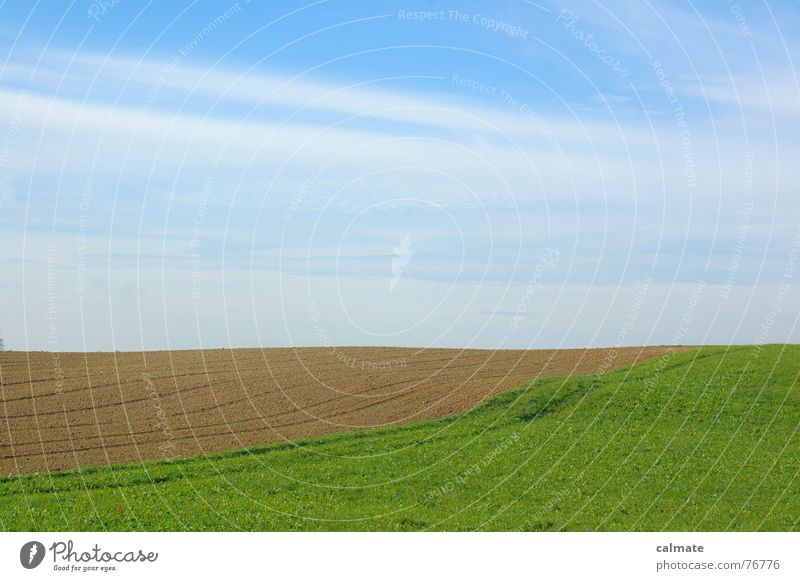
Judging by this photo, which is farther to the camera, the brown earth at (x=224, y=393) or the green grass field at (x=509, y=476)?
the brown earth at (x=224, y=393)

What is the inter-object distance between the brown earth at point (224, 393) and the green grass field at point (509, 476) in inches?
73.8

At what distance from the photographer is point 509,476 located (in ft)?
82.8

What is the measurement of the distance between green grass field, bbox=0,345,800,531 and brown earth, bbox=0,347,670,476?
1.88 metres

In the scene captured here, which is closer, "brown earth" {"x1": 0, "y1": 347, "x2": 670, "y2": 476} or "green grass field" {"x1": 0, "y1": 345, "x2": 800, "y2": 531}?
"green grass field" {"x1": 0, "y1": 345, "x2": 800, "y2": 531}

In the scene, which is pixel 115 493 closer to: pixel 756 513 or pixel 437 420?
pixel 437 420

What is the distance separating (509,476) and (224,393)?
1494cm

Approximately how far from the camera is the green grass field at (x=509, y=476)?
21.7 meters

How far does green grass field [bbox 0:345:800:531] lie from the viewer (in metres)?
21.7

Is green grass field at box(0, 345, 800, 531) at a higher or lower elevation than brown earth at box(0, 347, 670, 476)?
lower

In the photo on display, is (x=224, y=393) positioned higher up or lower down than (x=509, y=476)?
higher up

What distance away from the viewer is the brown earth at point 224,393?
2970cm

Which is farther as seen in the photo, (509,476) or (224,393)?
(224,393)

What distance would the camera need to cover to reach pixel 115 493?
23672 mm

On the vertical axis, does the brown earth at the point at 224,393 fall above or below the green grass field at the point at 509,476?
above
